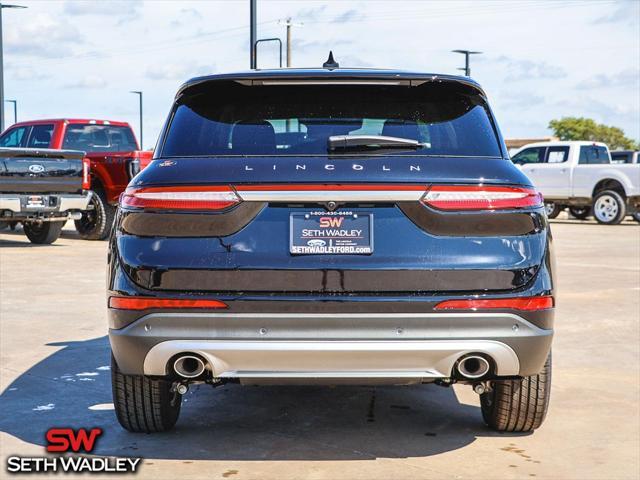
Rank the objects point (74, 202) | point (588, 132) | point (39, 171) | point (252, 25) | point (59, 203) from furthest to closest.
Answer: point (588, 132) → point (252, 25) → point (74, 202) → point (59, 203) → point (39, 171)

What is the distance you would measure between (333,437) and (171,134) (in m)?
1.66

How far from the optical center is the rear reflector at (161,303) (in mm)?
4102

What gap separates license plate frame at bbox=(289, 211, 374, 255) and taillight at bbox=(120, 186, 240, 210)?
0.94 ft

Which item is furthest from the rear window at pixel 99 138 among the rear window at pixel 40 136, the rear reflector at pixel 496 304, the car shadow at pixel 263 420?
the rear reflector at pixel 496 304

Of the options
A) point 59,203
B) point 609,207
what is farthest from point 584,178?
point 59,203

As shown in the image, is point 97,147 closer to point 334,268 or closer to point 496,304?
point 334,268

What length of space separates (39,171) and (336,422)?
1101 centimetres

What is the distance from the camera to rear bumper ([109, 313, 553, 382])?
13.3 ft

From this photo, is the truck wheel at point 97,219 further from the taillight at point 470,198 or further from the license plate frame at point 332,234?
the taillight at point 470,198

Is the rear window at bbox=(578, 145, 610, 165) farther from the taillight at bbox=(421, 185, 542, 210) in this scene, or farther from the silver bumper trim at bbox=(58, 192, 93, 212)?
the taillight at bbox=(421, 185, 542, 210)

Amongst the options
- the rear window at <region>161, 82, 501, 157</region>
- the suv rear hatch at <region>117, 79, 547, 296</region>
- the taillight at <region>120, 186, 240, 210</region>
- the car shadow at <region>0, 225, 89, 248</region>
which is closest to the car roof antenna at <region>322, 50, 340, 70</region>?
the rear window at <region>161, 82, 501, 157</region>

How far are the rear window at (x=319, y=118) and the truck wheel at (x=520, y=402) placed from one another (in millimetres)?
1106

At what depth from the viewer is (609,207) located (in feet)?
82.5

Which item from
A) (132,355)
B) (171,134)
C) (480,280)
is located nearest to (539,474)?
(480,280)
